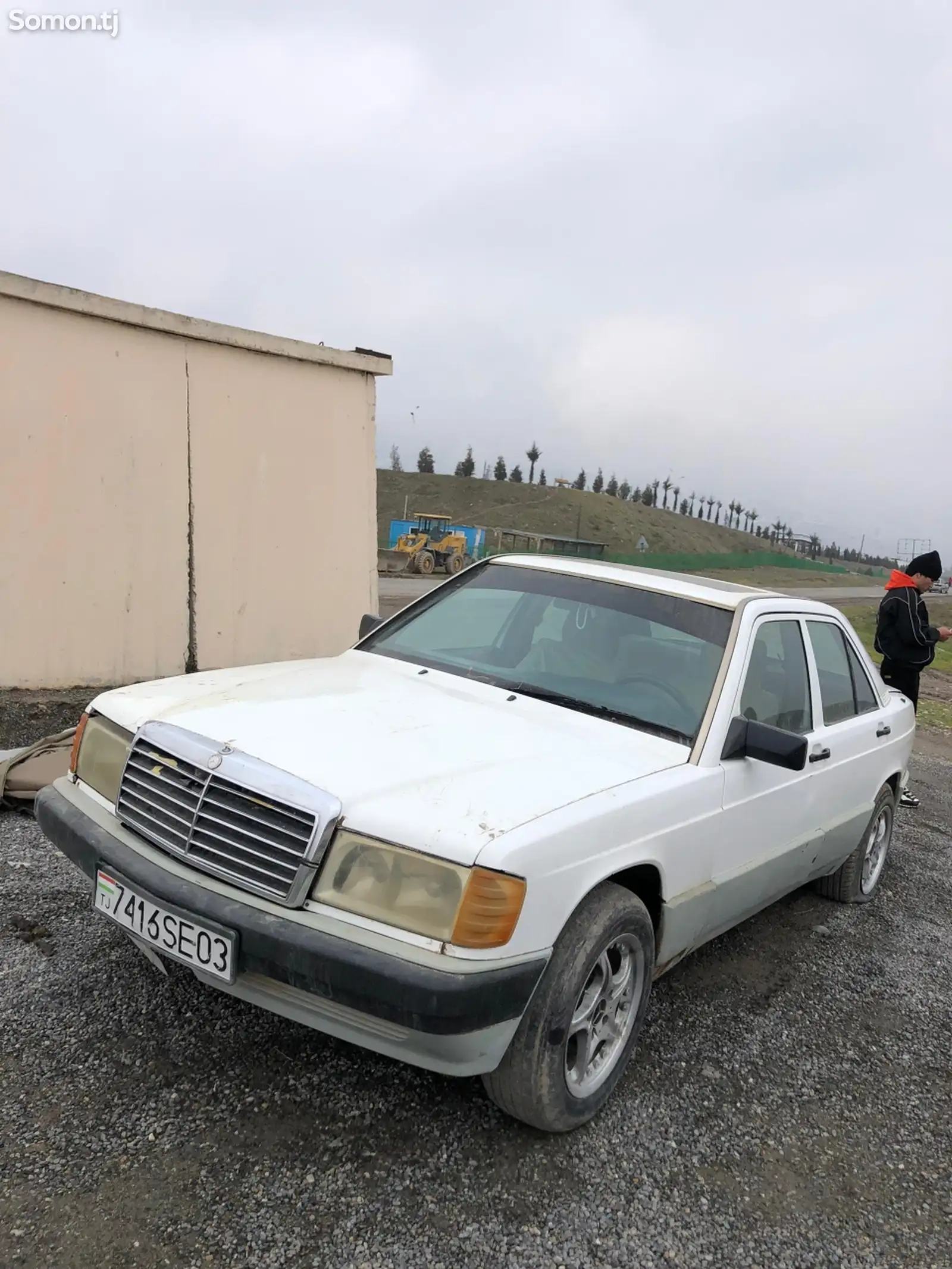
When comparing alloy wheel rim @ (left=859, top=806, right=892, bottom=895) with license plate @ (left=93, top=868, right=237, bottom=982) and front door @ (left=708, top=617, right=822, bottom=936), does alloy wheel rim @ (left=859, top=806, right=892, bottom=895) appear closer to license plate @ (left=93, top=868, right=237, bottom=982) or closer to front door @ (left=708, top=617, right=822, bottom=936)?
front door @ (left=708, top=617, right=822, bottom=936)

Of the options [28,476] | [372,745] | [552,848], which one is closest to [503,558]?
[372,745]

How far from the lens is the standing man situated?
22.1 feet

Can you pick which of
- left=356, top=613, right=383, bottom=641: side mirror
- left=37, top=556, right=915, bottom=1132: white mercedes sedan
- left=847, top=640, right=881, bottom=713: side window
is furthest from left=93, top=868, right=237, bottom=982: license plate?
left=847, top=640, right=881, bottom=713: side window

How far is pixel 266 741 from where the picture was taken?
8.29 feet

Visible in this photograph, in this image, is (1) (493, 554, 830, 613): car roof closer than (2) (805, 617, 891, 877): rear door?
Yes

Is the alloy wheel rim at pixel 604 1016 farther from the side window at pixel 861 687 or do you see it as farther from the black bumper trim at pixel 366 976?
the side window at pixel 861 687

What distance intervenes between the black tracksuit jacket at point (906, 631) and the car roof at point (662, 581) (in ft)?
9.56

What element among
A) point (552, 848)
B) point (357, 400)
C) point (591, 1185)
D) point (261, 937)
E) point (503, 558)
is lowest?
point (591, 1185)

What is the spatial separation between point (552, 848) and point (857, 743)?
2.55 meters

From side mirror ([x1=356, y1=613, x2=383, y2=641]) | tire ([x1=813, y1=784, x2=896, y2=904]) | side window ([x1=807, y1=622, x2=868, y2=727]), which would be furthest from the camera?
tire ([x1=813, y1=784, x2=896, y2=904])

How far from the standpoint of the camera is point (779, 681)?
363 cm

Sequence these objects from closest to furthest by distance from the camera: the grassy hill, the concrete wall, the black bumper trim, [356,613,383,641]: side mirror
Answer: the black bumper trim → [356,613,383,641]: side mirror → the concrete wall → the grassy hill

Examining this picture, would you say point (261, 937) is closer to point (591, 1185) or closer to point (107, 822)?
point (107, 822)

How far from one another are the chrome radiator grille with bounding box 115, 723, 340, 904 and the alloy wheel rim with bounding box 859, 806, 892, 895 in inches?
138
